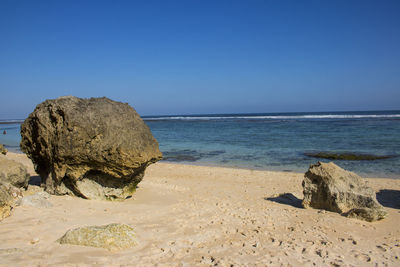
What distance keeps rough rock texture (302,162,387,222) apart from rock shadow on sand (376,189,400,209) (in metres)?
1.36

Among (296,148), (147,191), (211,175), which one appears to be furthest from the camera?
(296,148)

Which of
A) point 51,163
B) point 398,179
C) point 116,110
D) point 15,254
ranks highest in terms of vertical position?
point 116,110

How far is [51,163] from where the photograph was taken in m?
6.03

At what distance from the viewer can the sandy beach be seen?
3535 millimetres

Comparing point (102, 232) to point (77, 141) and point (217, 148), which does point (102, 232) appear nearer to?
point (77, 141)

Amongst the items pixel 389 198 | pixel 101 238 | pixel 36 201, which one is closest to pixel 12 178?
pixel 36 201

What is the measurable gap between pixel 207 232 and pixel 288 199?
10.7 ft

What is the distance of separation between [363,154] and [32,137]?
49.6 ft

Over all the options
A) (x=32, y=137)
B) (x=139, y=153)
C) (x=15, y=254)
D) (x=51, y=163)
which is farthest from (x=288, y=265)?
Answer: (x=32, y=137)

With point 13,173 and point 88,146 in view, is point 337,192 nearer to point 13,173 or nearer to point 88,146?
point 88,146

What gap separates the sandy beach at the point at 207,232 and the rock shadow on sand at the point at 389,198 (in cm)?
3

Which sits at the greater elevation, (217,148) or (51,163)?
(51,163)

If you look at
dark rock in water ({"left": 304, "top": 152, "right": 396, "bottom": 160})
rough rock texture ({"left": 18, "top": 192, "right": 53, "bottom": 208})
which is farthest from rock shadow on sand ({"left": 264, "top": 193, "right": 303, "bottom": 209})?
dark rock in water ({"left": 304, "top": 152, "right": 396, "bottom": 160})

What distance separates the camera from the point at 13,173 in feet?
18.2
